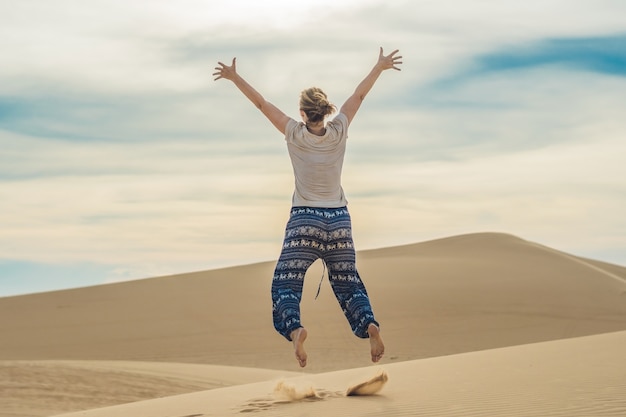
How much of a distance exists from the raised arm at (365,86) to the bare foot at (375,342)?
1.57 m

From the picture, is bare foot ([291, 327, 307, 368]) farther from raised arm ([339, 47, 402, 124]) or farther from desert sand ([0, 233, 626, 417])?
raised arm ([339, 47, 402, 124])

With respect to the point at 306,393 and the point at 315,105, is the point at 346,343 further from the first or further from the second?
the point at 315,105

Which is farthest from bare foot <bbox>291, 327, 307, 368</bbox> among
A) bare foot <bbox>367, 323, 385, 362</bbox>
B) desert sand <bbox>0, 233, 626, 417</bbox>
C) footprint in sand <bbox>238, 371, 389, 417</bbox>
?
footprint in sand <bbox>238, 371, 389, 417</bbox>

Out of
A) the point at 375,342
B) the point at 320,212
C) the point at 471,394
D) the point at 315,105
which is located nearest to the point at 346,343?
the point at 471,394

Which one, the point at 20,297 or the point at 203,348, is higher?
the point at 20,297

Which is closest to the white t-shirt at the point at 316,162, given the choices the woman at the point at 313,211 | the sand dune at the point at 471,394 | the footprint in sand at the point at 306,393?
the woman at the point at 313,211

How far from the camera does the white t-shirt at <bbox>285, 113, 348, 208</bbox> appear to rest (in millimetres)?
7266

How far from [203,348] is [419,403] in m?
22.7

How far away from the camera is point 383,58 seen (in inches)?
308

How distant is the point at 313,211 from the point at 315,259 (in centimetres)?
36

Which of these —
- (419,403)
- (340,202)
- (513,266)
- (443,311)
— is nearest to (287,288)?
(340,202)

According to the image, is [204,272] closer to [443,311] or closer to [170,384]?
[443,311]

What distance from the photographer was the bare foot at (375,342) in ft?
23.8

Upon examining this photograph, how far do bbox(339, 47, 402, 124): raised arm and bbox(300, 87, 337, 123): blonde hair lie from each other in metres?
0.24
